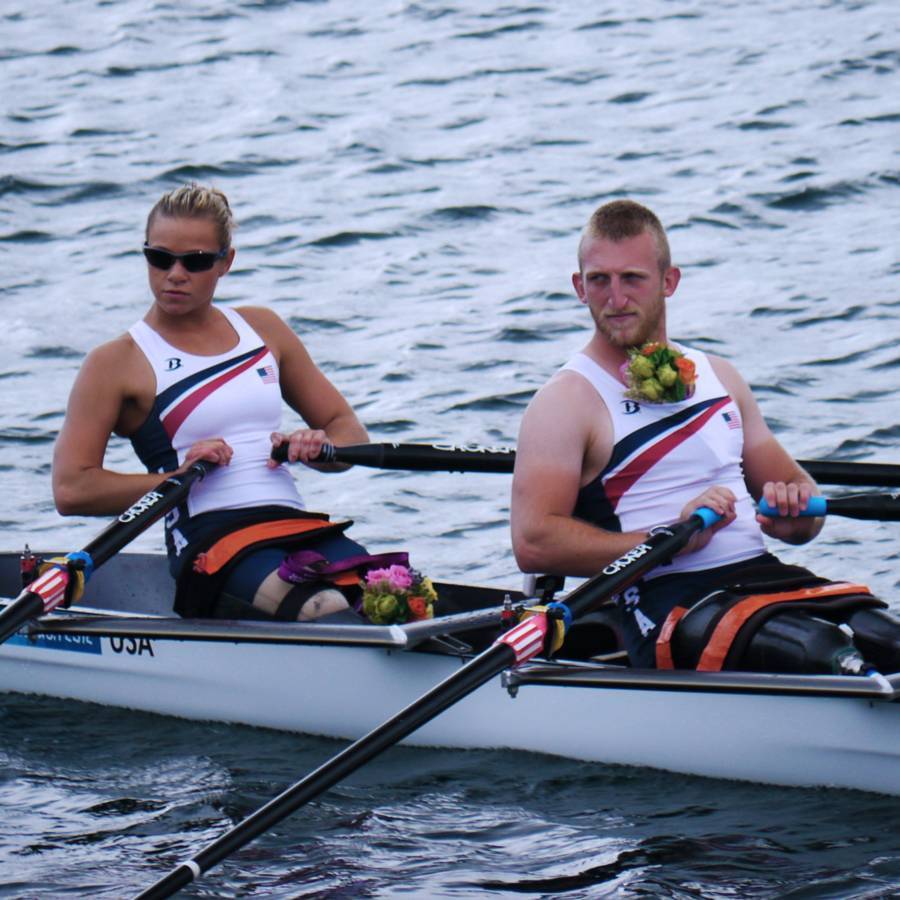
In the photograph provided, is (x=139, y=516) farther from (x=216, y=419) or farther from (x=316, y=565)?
(x=316, y=565)

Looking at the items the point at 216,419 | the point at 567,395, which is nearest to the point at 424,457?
the point at 216,419

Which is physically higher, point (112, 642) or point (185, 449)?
point (185, 449)

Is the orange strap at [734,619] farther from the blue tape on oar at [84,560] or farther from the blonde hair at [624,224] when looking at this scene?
the blue tape on oar at [84,560]

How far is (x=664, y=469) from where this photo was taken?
6418mm

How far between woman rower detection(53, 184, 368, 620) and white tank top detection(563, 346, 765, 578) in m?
1.20

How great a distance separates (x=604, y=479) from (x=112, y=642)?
7.15 feet

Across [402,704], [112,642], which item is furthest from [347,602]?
[112,642]

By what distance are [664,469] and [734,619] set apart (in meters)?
0.58

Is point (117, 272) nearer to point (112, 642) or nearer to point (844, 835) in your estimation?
point (112, 642)

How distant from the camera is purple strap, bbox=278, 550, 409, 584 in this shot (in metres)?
7.05

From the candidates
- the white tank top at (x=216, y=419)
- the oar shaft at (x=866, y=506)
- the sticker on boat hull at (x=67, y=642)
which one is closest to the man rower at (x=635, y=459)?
the oar shaft at (x=866, y=506)

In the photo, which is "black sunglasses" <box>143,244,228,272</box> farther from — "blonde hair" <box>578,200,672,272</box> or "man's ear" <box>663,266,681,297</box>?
"man's ear" <box>663,266,681,297</box>

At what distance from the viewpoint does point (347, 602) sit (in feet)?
23.5

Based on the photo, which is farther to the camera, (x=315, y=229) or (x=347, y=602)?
(x=315, y=229)
